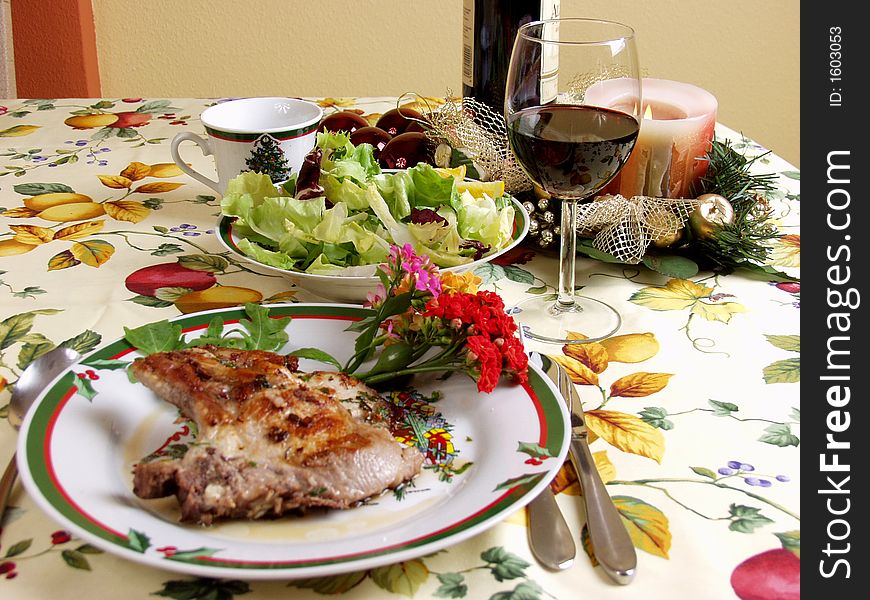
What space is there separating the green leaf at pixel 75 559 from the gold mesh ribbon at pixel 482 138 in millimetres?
733

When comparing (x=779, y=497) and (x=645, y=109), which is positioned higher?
(x=645, y=109)

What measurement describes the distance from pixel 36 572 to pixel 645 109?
870 mm

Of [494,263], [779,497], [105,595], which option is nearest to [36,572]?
[105,595]

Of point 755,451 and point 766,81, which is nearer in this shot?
point 755,451

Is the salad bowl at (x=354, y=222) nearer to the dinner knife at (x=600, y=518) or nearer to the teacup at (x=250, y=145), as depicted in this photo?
the teacup at (x=250, y=145)

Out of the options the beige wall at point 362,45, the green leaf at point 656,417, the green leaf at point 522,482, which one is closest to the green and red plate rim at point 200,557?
the green leaf at point 522,482

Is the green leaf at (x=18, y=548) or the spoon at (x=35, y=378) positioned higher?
the spoon at (x=35, y=378)

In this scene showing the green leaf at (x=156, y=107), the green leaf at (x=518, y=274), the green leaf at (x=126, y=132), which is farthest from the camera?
the green leaf at (x=156, y=107)

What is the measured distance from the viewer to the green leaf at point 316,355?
0.81 metres

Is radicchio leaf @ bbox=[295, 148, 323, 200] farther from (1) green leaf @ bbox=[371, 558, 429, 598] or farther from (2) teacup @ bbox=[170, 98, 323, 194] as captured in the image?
(1) green leaf @ bbox=[371, 558, 429, 598]

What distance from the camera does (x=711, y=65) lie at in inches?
118

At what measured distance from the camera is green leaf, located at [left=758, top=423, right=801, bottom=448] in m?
0.74

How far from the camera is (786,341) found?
2.99ft

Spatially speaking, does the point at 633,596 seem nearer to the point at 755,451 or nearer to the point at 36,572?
the point at 755,451
